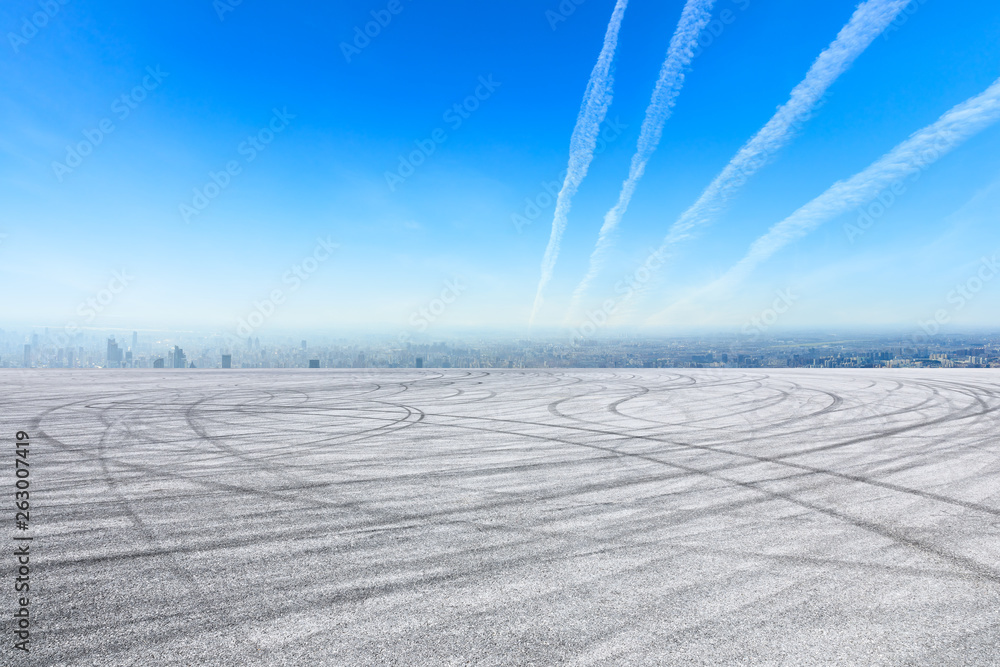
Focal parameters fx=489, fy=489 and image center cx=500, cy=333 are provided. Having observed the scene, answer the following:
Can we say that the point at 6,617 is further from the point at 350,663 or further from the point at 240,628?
the point at 350,663

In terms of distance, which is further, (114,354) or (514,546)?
(114,354)

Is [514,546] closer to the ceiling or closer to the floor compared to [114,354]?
closer to the floor

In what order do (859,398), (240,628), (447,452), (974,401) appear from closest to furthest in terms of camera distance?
(240,628) < (447,452) < (974,401) < (859,398)

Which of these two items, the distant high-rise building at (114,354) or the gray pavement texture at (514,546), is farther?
the distant high-rise building at (114,354)

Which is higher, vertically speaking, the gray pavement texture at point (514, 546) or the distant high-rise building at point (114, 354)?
the distant high-rise building at point (114, 354)

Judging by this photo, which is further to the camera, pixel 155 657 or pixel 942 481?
pixel 942 481

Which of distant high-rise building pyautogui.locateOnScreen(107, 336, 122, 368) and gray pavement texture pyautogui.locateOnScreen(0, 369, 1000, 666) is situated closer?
gray pavement texture pyautogui.locateOnScreen(0, 369, 1000, 666)

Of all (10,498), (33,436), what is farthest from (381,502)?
(33,436)

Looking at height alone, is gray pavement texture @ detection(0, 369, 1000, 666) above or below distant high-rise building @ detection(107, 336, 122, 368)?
below
